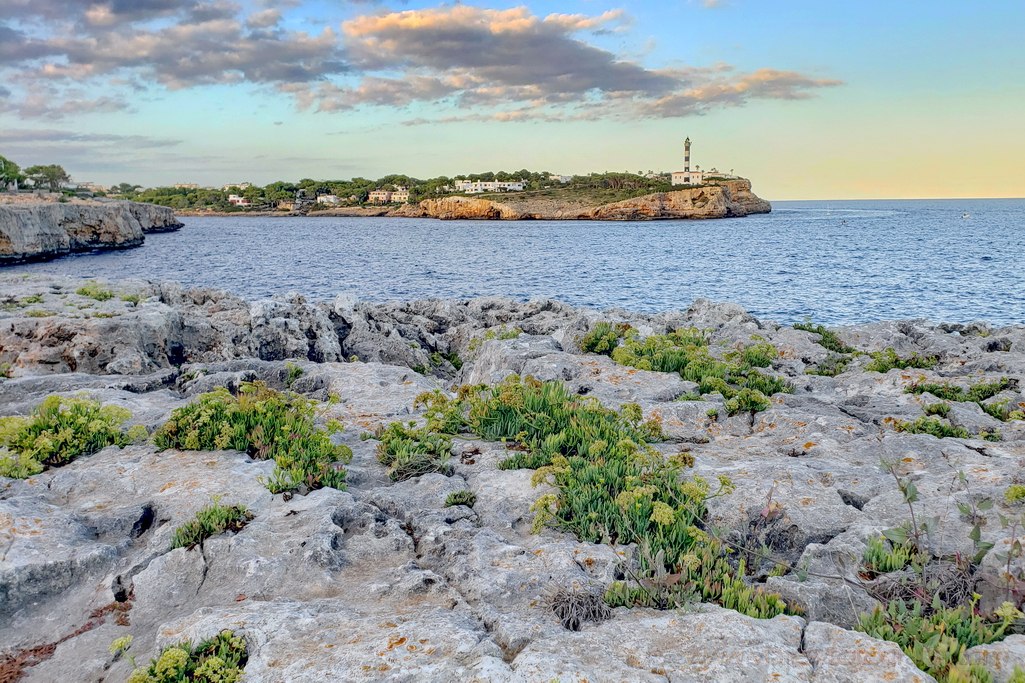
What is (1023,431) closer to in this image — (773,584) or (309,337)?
(773,584)

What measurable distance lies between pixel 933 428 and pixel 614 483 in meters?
6.17

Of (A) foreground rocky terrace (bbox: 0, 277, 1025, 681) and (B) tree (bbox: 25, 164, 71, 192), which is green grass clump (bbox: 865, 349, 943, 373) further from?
(B) tree (bbox: 25, 164, 71, 192)

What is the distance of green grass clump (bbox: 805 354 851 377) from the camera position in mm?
17203

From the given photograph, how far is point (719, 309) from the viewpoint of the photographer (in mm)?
26547

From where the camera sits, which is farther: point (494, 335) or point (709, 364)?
point (494, 335)

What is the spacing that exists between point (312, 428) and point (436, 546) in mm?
3337

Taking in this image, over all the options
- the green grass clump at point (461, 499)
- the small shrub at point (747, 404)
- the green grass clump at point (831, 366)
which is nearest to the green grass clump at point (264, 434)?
the green grass clump at point (461, 499)

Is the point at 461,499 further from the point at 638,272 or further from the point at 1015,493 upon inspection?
the point at 638,272

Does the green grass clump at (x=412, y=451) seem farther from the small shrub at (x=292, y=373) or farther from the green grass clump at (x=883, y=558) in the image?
the green grass clump at (x=883, y=558)

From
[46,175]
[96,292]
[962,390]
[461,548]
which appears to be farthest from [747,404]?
[46,175]

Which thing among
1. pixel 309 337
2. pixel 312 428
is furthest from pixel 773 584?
pixel 309 337

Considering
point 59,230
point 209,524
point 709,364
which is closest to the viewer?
point 209,524

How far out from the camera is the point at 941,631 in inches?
184

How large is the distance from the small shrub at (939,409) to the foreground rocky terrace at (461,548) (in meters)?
0.15
